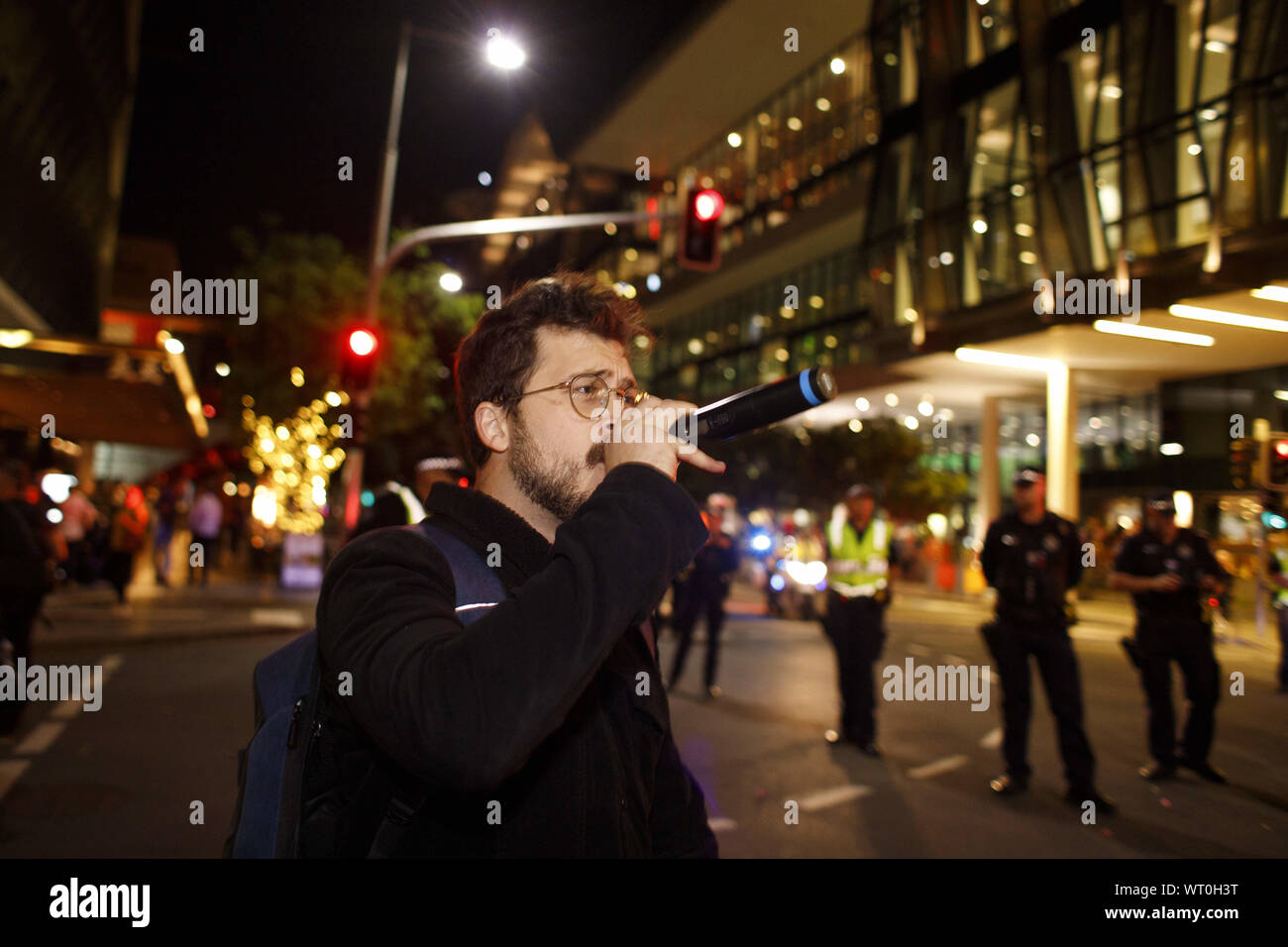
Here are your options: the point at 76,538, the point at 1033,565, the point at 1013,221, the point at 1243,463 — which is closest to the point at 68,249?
the point at 76,538

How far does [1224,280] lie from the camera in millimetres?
14609

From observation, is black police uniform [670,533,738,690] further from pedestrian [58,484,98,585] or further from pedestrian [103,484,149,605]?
pedestrian [103,484,149,605]

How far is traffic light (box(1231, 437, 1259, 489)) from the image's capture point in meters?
6.04

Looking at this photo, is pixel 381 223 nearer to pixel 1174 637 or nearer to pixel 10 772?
pixel 10 772

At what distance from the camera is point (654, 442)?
4.91 ft

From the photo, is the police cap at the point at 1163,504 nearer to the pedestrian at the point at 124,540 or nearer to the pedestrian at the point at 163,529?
the pedestrian at the point at 124,540

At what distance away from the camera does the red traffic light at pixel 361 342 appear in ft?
37.6

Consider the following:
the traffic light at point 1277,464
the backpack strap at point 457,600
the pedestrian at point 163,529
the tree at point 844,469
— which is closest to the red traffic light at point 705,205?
the traffic light at point 1277,464

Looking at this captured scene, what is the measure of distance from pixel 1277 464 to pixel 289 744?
20.1 feet

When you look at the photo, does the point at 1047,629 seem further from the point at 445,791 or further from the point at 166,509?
the point at 166,509

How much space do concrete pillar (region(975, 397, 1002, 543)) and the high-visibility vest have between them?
22.3 meters

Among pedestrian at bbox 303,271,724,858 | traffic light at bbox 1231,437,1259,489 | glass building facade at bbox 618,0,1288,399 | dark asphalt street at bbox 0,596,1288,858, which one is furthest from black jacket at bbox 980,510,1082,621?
glass building facade at bbox 618,0,1288,399
